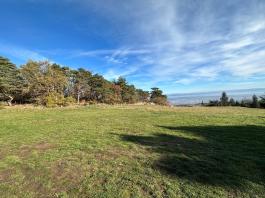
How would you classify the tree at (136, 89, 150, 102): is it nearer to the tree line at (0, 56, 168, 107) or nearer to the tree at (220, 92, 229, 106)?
the tree line at (0, 56, 168, 107)

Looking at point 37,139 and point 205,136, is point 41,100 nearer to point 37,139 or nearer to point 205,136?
point 37,139

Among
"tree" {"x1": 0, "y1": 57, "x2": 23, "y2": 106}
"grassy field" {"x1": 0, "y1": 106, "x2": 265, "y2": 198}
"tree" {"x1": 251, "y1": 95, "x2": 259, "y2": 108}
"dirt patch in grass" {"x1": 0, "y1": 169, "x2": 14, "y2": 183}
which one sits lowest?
"dirt patch in grass" {"x1": 0, "y1": 169, "x2": 14, "y2": 183}

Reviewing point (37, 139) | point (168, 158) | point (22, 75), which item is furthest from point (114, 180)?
point (22, 75)

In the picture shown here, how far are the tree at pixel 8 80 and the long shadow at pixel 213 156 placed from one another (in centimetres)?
2544

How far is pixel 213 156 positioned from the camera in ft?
17.7

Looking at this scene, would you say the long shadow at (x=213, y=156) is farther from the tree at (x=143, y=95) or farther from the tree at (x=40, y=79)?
the tree at (x=143, y=95)

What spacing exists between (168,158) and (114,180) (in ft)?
5.36

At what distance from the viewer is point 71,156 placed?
5504mm

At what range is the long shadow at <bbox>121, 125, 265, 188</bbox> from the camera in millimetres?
4195

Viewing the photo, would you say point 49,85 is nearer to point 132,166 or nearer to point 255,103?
point 132,166

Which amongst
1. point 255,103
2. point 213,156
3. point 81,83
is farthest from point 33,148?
point 255,103

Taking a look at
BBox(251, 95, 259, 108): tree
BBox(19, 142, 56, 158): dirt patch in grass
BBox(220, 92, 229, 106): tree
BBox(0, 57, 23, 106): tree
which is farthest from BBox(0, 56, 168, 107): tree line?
BBox(251, 95, 259, 108): tree

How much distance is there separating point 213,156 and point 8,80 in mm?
28983

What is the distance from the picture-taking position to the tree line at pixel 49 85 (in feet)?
94.9
